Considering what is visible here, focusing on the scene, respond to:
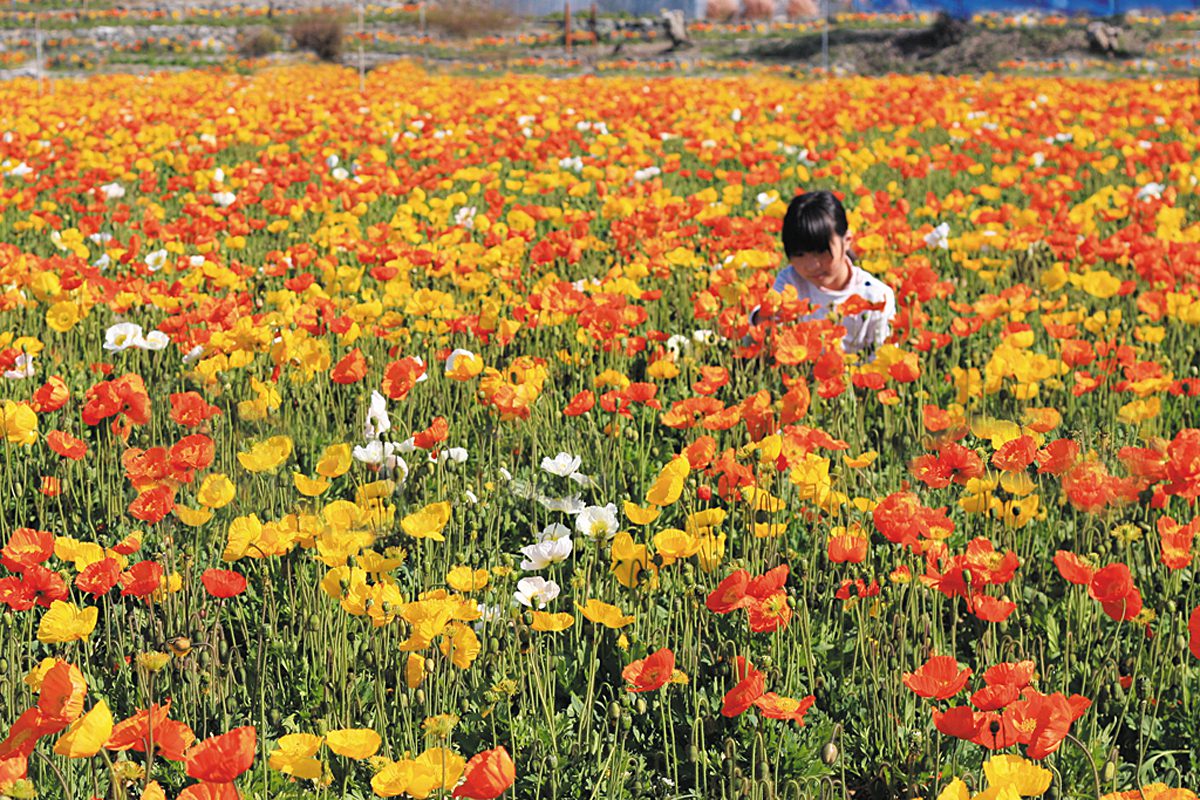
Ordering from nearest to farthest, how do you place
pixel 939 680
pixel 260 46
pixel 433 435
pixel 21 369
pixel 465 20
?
pixel 939 680 < pixel 433 435 < pixel 21 369 < pixel 260 46 < pixel 465 20

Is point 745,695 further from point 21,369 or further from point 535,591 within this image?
point 21,369

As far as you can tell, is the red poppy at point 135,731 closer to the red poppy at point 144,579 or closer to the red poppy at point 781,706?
the red poppy at point 144,579

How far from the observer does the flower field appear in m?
2.32

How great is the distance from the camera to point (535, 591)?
2.72 metres

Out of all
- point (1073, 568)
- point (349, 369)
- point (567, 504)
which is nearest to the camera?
point (1073, 568)

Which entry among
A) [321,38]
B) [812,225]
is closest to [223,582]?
[812,225]

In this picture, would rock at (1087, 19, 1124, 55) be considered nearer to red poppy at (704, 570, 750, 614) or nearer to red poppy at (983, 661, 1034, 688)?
red poppy at (704, 570, 750, 614)

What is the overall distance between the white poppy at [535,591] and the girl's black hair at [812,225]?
257 cm

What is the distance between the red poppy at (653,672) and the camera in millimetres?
2176

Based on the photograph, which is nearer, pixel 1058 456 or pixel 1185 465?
pixel 1185 465

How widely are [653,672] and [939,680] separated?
0.46 meters

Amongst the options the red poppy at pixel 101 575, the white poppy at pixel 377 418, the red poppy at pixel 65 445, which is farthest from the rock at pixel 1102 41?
the red poppy at pixel 101 575

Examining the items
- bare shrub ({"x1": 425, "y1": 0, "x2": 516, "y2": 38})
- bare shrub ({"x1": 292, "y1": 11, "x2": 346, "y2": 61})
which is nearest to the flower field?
bare shrub ({"x1": 292, "y1": 11, "x2": 346, "y2": 61})

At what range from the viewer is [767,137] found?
1045 cm
